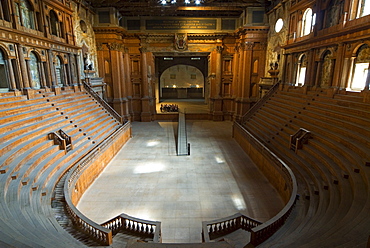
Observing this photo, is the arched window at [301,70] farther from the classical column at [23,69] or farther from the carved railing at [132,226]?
the classical column at [23,69]

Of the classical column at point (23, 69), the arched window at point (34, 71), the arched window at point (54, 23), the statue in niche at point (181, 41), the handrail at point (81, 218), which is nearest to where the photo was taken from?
the handrail at point (81, 218)

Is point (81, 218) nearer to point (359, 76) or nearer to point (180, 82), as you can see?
point (359, 76)

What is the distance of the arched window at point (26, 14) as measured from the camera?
1130cm

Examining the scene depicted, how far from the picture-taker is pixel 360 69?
1033cm

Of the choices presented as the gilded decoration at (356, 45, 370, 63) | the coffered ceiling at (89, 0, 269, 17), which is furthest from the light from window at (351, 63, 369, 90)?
the coffered ceiling at (89, 0, 269, 17)

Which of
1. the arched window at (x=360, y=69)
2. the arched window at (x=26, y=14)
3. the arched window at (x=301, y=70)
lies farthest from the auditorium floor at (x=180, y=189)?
the arched window at (x=26, y=14)

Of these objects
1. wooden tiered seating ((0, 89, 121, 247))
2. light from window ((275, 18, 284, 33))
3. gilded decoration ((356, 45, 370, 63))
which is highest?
light from window ((275, 18, 284, 33))

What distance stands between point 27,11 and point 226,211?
14.8 m

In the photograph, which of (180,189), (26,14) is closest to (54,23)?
(26,14)

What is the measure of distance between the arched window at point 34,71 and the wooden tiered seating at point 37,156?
23.0 inches

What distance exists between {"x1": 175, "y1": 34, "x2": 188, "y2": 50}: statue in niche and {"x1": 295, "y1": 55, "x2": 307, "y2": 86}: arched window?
11.3 meters

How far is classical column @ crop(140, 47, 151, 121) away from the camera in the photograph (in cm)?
2230

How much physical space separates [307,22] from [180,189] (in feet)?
43.7

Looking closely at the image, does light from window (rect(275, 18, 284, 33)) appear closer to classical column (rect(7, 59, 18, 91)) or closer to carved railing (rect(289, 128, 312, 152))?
carved railing (rect(289, 128, 312, 152))
